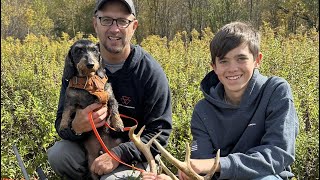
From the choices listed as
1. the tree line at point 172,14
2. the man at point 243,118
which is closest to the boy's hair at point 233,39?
the man at point 243,118

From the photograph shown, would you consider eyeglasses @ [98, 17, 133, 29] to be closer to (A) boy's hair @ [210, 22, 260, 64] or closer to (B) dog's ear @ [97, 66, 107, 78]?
(B) dog's ear @ [97, 66, 107, 78]

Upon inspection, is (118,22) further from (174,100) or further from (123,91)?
(174,100)

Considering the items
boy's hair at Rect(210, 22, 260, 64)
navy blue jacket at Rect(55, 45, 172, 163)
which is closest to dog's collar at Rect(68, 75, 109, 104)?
navy blue jacket at Rect(55, 45, 172, 163)

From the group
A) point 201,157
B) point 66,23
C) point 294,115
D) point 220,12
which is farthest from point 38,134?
point 66,23

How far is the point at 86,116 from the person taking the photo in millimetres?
3975

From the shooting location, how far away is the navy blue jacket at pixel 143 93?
414 cm

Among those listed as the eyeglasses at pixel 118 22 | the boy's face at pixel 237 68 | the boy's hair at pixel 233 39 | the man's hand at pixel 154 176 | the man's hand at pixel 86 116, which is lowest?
the man's hand at pixel 154 176

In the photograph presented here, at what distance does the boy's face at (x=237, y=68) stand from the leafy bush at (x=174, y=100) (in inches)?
62.8

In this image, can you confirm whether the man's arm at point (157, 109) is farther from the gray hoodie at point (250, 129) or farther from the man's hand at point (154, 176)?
the man's hand at point (154, 176)

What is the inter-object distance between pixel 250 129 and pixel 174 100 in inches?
134

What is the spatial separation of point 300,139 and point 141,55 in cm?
183

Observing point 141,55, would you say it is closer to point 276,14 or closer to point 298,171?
point 298,171

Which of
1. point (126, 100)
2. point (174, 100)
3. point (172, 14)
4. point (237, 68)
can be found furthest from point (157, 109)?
point (172, 14)

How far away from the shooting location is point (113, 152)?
3992 mm
